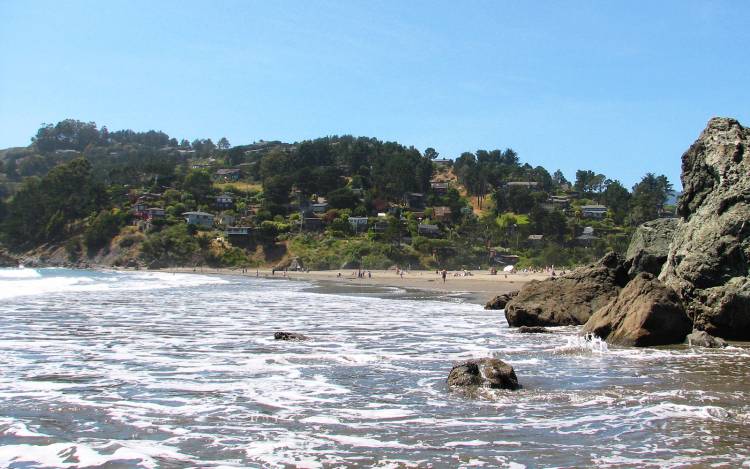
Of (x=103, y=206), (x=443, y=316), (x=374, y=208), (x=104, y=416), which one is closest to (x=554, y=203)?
(x=374, y=208)

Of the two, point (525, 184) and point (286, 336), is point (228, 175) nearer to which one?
point (525, 184)

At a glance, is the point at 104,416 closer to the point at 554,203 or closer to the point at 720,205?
the point at 720,205

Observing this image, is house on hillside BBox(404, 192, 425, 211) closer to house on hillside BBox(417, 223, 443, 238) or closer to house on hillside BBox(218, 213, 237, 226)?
house on hillside BBox(417, 223, 443, 238)

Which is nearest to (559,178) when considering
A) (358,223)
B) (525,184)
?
(525,184)

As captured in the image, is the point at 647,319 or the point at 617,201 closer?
the point at 647,319

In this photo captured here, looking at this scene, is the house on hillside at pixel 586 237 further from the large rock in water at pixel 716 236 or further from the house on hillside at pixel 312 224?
the large rock in water at pixel 716 236

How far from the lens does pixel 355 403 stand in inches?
417

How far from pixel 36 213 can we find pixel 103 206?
1308 cm

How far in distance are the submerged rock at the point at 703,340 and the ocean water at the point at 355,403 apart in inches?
13.5

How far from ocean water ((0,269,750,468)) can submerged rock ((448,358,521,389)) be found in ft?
0.97

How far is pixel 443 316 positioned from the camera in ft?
88.7

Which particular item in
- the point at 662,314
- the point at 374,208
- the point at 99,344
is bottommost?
the point at 99,344

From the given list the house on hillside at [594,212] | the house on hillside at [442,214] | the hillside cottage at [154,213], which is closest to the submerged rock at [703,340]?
the house on hillside at [442,214]

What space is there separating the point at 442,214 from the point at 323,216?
22872 millimetres
